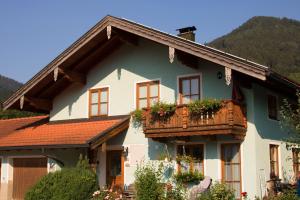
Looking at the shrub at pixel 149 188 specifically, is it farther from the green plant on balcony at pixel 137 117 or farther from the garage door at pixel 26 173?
the garage door at pixel 26 173

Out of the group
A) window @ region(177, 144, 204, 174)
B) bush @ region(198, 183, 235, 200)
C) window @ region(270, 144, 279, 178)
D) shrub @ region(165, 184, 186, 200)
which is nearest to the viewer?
bush @ region(198, 183, 235, 200)

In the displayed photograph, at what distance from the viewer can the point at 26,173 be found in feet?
67.2

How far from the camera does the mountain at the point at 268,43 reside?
6569cm

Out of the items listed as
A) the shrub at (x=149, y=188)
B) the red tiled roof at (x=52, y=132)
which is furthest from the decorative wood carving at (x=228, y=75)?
the red tiled roof at (x=52, y=132)

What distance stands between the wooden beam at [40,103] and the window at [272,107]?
9902 mm

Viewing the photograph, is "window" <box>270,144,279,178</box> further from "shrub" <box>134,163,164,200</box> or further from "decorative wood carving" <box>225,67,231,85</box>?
"shrub" <box>134,163,164,200</box>

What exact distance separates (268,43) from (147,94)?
66.0 meters

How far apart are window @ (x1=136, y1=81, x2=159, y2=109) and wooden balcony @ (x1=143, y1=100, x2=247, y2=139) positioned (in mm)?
1353

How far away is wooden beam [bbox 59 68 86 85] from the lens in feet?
63.1

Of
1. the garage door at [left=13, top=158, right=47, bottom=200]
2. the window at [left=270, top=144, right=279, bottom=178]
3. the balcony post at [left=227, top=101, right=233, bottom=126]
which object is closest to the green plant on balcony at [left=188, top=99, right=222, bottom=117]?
the balcony post at [left=227, top=101, right=233, bottom=126]

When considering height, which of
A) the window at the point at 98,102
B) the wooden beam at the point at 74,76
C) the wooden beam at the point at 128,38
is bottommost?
the window at the point at 98,102

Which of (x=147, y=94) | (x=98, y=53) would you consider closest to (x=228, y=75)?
(x=147, y=94)

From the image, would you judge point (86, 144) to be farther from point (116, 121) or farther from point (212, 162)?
point (212, 162)

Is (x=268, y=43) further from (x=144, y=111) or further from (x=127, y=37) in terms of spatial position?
(x=144, y=111)
